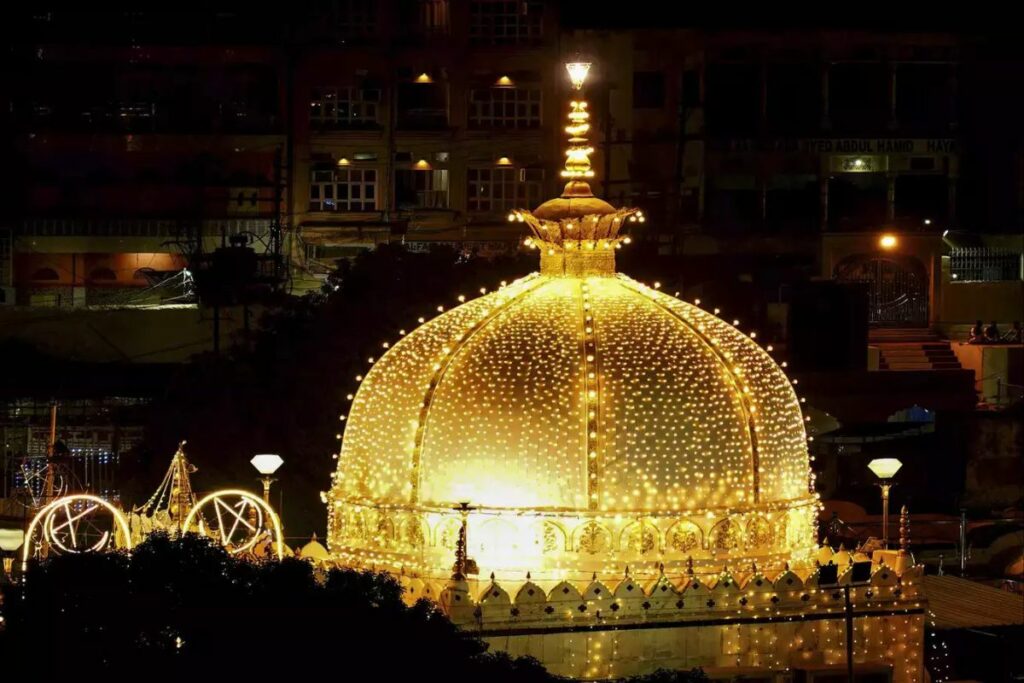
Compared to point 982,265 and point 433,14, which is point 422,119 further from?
point 982,265

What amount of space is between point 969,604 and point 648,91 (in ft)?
75.0

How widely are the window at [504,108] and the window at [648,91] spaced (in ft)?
8.44

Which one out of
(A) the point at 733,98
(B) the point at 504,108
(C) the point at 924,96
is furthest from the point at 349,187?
(C) the point at 924,96

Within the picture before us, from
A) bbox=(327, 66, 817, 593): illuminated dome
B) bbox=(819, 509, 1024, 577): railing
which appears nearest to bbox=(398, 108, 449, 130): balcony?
bbox=(819, 509, 1024, 577): railing

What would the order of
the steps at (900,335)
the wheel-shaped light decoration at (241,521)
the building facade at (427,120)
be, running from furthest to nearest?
the steps at (900,335) < the building facade at (427,120) < the wheel-shaped light decoration at (241,521)

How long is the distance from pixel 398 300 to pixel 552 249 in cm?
1143

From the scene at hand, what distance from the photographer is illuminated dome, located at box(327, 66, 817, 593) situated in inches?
1192

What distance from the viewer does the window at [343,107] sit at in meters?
54.9

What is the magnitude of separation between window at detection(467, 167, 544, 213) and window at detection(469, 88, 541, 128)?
0.80m

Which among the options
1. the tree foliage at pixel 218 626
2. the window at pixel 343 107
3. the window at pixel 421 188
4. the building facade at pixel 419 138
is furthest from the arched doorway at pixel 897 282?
the tree foliage at pixel 218 626

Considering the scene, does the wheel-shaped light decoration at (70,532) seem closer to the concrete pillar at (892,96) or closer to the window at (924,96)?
the concrete pillar at (892,96)

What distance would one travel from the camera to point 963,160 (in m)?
58.2

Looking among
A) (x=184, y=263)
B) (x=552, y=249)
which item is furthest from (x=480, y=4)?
(x=552, y=249)

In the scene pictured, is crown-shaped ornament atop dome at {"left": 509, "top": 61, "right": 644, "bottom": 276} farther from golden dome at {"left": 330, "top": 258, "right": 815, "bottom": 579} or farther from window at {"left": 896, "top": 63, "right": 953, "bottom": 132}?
window at {"left": 896, "top": 63, "right": 953, "bottom": 132}
